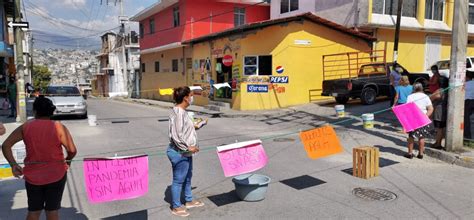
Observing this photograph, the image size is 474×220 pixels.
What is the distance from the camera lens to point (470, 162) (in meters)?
7.53

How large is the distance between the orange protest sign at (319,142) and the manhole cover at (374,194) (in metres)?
0.88

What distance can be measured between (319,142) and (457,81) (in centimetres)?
395

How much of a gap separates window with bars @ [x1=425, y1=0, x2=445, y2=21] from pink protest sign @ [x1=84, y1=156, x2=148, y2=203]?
2301 centimetres

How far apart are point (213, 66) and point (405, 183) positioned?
16.3 meters

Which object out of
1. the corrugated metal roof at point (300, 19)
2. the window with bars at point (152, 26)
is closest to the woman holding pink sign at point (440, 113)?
the corrugated metal roof at point (300, 19)

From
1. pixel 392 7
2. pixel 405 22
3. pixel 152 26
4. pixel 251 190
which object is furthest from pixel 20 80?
pixel 405 22

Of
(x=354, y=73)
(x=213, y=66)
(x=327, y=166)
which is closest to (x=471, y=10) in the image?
(x=354, y=73)

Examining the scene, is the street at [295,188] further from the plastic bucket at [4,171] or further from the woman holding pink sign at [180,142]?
the plastic bucket at [4,171]

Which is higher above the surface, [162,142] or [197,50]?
[197,50]

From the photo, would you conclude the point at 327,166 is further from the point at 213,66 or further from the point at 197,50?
the point at 197,50

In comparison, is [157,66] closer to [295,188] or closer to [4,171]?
[295,188]

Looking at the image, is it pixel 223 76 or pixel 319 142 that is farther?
pixel 223 76

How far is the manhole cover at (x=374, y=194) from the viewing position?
5.64 meters

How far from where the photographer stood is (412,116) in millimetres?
7566
